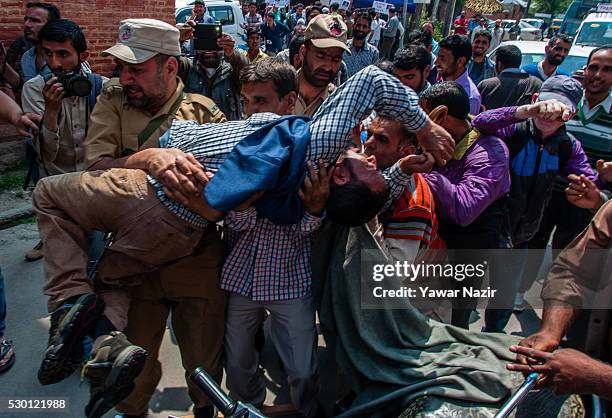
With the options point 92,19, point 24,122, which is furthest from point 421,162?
point 92,19

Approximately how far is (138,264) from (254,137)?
69 cm

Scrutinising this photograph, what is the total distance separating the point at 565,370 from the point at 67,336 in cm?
168

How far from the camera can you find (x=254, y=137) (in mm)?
1835

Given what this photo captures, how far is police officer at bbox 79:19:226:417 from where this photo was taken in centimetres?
221

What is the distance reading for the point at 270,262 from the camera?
2.11 metres

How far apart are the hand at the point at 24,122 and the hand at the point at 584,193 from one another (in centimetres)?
280

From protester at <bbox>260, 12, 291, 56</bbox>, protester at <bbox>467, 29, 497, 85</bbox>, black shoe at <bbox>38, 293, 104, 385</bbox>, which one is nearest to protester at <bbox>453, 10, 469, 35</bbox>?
protester at <bbox>467, 29, 497, 85</bbox>

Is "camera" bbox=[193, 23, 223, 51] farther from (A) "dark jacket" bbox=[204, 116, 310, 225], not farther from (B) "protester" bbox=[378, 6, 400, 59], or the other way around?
(B) "protester" bbox=[378, 6, 400, 59]

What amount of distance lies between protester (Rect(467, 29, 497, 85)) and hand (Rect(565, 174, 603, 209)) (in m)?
4.20

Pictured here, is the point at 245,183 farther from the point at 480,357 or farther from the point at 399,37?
the point at 399,37

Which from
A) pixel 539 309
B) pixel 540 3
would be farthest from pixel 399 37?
pixel 540 3

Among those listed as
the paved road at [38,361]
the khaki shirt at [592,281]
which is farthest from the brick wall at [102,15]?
the khaki shirt at [592,281]

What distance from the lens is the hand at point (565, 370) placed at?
1.66 meters

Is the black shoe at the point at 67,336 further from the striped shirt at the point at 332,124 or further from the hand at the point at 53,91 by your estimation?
the hand at the point at 53,91
